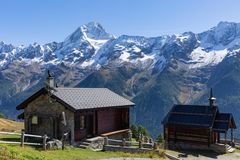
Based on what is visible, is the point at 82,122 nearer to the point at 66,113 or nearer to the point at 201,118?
the point at 66,113

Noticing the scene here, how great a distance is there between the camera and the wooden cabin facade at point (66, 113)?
42656mm

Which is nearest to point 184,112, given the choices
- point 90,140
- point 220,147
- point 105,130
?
point 220,147

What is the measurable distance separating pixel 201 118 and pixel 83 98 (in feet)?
48.5

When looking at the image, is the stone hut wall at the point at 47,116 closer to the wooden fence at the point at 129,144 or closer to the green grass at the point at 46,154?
the wooden fence at the point at 129,144

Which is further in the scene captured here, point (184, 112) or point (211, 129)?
point (184, 112)

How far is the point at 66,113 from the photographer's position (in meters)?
42.8

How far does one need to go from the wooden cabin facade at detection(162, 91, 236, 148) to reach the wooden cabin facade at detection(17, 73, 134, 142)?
8434mm

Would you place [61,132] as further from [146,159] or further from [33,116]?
[146,159]

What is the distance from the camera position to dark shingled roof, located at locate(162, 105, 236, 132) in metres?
48.5

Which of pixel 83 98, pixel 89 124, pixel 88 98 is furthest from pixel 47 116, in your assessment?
pixel 88 98

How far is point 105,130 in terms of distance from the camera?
48969 millimetres

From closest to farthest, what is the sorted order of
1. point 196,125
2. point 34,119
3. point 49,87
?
point 49,87, point 34,119, point 196,125

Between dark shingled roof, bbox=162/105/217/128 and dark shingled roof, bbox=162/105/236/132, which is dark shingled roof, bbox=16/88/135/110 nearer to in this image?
dark shingled roof, bbox=162/105/217/128

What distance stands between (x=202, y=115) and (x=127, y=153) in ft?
50.0
